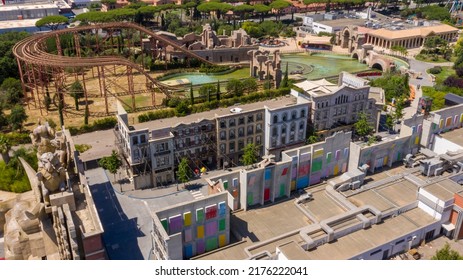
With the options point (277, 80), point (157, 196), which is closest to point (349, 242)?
point (157, 196)

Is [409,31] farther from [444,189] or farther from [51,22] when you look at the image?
[51,22]

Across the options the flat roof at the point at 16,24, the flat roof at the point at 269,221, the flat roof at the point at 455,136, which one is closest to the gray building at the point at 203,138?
the flat roof at the point at 455,136

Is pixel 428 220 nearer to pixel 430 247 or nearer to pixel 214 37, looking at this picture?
pixel 430 247

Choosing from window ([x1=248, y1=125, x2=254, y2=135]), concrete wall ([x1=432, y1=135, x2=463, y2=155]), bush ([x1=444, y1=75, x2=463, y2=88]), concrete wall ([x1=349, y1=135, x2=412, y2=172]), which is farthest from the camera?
bush ([x1=444, y1=75, x2=463, y2=88])

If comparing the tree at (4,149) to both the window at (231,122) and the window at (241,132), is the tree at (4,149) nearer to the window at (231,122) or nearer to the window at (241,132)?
the window at (231,122)

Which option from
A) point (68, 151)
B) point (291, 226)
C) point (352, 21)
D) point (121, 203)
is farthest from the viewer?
point (352, 21)

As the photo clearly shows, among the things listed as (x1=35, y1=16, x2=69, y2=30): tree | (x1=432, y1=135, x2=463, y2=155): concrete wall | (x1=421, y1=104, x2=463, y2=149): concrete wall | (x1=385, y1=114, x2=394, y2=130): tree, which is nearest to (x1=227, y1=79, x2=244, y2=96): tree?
(x1=385, y1=114, x2=394, y2=130): tree

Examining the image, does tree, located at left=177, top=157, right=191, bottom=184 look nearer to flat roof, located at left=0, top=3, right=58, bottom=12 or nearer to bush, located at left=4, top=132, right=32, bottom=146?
bush, located at left=4, top=132, right=32, bottom=146
